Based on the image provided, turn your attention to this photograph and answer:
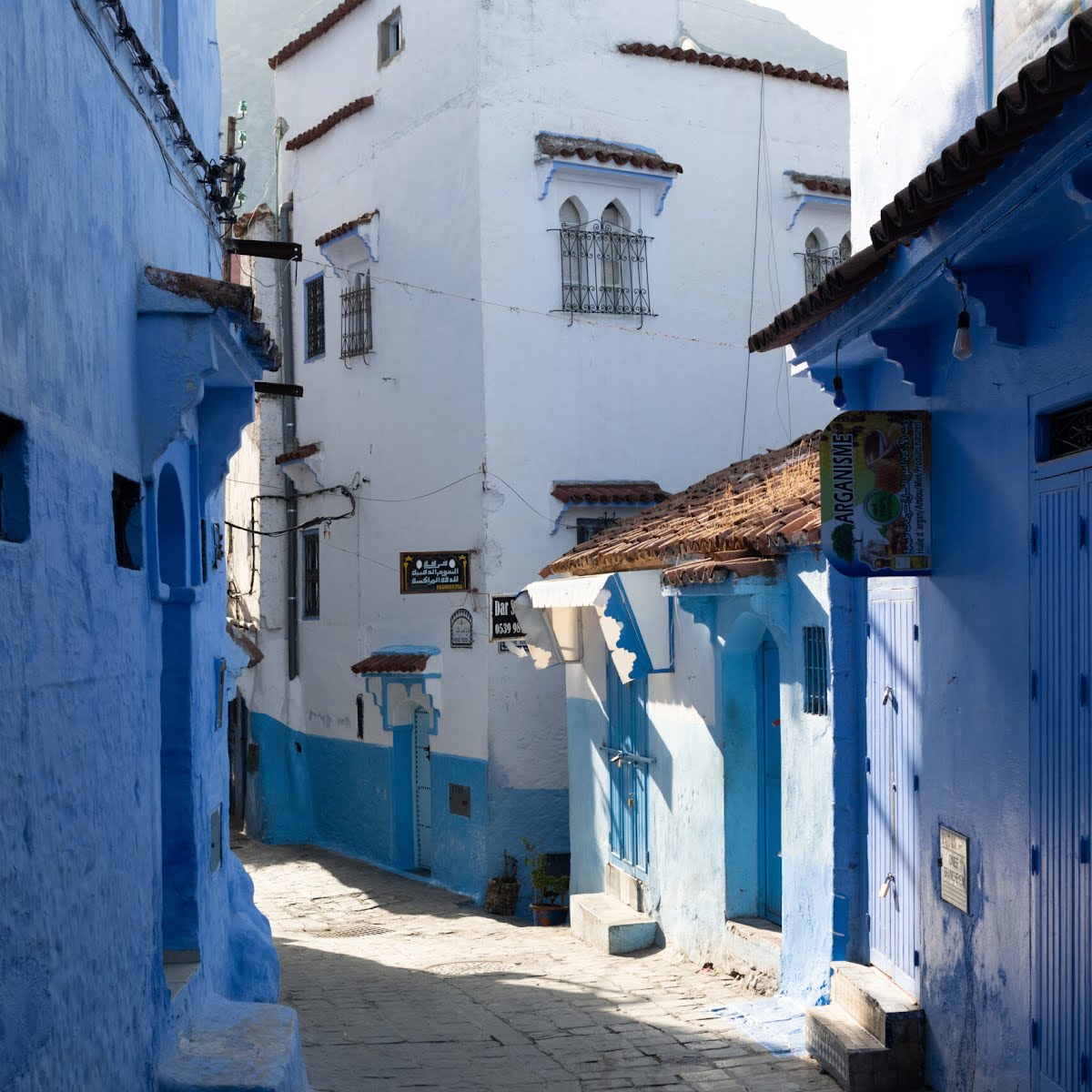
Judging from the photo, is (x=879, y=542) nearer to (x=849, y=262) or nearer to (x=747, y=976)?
(x=849, y=262)

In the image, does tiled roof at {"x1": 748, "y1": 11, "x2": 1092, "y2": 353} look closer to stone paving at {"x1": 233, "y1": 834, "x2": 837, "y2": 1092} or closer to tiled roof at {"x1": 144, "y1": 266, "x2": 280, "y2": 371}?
tiled roof at {"x1": 144, "y1": 266, "x2": 280, "y2": 371}

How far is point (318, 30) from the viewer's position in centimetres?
2152

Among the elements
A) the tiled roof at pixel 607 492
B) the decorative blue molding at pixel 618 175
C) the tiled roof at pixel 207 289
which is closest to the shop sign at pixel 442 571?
the tiled roof at pixel 607 492

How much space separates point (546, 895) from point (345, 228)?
954cm

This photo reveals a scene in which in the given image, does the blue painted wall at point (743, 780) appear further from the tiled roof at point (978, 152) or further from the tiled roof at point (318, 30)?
the tiled roof at point (318, 30)

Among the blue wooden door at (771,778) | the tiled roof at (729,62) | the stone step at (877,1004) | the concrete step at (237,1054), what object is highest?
the tiled roof at (729,62)

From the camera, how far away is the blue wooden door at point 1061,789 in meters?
5.83

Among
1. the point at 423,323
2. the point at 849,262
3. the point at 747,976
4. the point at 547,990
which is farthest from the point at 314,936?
the point at 849,262

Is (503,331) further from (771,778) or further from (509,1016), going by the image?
(509,1016)

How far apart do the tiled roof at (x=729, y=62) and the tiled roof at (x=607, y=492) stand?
19.2 ft

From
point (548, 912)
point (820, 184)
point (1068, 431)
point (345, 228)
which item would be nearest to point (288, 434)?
point (345, 228)

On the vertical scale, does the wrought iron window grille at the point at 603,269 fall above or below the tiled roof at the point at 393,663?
above

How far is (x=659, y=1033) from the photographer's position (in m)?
9.25

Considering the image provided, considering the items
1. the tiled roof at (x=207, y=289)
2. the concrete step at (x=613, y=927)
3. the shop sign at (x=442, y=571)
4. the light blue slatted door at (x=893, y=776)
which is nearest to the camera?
the tiled roof at (x=207, y=289)
